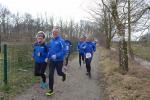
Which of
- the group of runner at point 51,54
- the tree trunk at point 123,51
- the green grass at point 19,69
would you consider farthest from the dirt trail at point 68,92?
the tree trunk at point 123,51

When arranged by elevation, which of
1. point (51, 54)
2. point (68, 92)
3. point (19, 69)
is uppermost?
point (51, 54)

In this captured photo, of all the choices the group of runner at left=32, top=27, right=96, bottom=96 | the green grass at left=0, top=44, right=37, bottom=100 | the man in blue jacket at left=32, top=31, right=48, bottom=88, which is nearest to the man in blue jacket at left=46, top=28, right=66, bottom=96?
the group of runner at left=32, top=27, right=96, bottom=96

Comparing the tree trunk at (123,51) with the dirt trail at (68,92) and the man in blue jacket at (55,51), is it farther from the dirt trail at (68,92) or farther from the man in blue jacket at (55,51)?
the man in blue jacket at (55,51)

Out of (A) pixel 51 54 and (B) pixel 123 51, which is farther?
(B) pixel 123 51

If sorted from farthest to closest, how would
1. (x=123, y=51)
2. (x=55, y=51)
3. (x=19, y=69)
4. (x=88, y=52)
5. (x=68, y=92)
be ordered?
(x=123, y=51) → (x=19, y=69) → (x=88, y=52) → (x=68, y=92) → (x=55, y=51)

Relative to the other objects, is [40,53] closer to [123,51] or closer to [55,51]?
[55,51]

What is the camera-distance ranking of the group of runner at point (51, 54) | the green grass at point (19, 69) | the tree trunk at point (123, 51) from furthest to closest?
the tree trunk at point (123, 51)
the green grass at point (19, 69)
the group of runner at point (51, 54)

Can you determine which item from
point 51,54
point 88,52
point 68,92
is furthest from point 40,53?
point 88,52

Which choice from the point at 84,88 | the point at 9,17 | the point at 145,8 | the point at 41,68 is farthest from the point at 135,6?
the point at 9,17

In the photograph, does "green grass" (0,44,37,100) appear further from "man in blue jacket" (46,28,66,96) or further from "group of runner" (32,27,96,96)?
"man in blue jacket" (46,28,66,96)

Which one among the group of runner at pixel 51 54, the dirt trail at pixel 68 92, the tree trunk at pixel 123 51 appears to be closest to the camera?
the dirt trail at pixel 68 92

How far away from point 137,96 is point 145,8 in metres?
4.46

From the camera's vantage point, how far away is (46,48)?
9641mm

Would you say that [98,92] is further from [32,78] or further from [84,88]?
[32,78]
